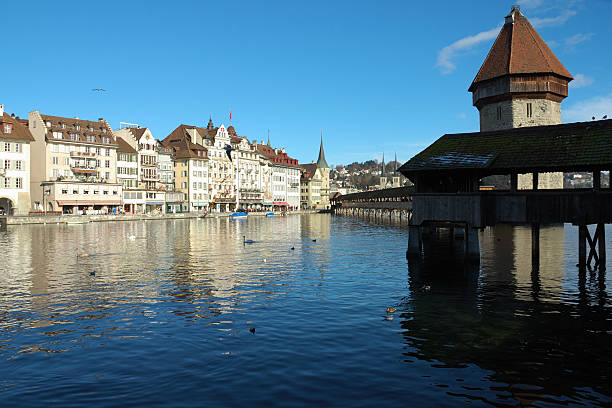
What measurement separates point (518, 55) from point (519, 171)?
4707 cm

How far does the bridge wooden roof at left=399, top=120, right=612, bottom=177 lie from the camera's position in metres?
23.3

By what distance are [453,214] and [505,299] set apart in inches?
273

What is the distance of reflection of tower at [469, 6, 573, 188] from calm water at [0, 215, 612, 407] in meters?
41.0

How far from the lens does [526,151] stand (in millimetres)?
25234

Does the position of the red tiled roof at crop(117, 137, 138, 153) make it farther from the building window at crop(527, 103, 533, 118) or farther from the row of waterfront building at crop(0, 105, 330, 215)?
the building window at crop(527, 103, 533, 118)

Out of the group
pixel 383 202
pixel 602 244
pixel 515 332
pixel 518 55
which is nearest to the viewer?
pixel 515 332

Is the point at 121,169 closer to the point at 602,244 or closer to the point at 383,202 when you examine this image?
the point at 383,202

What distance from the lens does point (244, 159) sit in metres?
142

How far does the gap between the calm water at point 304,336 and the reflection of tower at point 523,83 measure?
41.0 m

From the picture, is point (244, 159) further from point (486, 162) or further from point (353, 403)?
point (353, 403)

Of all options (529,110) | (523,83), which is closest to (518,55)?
(523,83)

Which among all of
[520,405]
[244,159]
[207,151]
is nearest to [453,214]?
[520,405]

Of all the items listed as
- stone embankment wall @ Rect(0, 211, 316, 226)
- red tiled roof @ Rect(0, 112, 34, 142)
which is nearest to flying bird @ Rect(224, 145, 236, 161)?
stone embankment wall @ Rect(0, 211, 316, 226)

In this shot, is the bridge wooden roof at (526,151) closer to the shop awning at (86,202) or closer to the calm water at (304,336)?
the calm water at (304,336)
